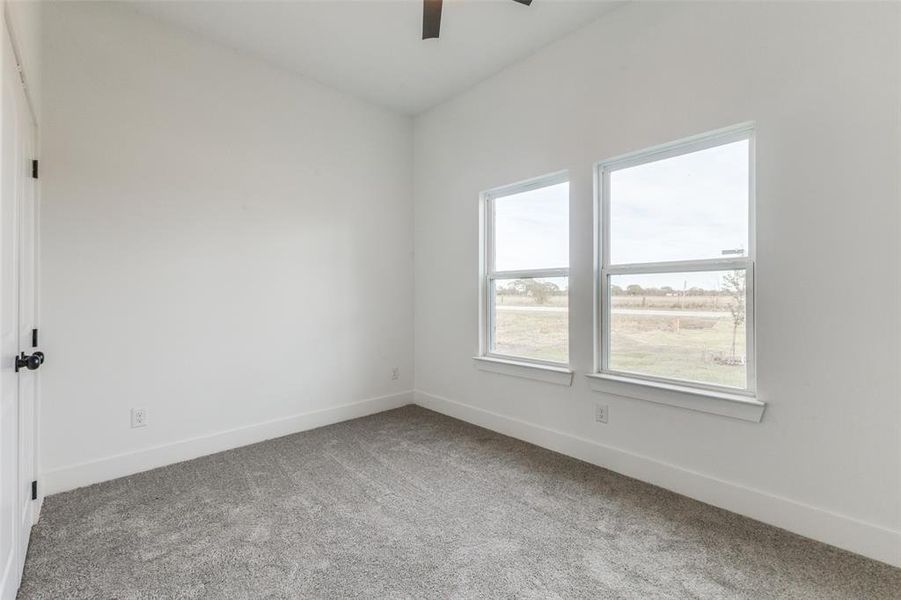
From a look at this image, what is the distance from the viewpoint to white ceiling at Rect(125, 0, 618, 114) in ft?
8.45

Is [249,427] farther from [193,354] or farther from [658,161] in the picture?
[658,161]

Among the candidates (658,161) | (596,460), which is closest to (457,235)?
(658,161)

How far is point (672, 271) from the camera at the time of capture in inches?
96.3

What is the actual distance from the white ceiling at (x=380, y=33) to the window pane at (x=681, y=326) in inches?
70.4

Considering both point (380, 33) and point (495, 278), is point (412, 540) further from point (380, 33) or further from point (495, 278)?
point (380, 33)

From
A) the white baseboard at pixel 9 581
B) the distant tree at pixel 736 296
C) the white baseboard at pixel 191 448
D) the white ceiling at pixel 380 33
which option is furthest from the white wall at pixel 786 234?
the white baseboard at pixel 9 581

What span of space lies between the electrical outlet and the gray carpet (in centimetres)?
32

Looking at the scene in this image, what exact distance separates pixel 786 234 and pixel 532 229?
1622mm

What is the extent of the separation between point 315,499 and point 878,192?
10.1 feet

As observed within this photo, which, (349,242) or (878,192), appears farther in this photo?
(349,242)

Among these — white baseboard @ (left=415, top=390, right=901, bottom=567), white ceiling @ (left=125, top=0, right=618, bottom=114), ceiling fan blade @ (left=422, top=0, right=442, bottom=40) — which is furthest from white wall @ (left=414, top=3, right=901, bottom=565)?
ceiling fan blade @ (left=422, top=0, right=442, bottom=40)

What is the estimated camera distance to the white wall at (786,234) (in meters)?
1.76

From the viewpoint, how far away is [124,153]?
101 inches

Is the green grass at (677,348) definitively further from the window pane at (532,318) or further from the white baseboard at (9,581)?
the white baseboard at (9,581)
